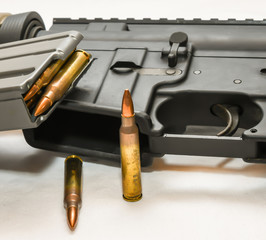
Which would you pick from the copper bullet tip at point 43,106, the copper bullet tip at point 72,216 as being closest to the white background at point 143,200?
the copper bullet tip at point 72,216

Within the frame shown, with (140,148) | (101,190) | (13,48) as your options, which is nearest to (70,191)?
(101,190)

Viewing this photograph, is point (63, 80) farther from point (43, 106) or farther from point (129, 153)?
point (129, 153)

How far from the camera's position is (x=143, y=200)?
128 centimetres

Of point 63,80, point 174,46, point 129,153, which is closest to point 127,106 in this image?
point 129,153

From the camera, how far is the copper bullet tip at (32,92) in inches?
48.9

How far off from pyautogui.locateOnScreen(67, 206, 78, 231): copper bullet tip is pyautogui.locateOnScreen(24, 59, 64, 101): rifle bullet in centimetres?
26

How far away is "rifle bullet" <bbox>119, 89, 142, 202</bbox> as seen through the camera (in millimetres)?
1203

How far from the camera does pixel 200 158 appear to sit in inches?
56.2

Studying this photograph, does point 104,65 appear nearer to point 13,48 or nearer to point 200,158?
point 13,48

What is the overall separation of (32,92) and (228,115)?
1.51ft

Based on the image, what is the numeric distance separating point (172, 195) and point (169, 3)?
1448 millimetres

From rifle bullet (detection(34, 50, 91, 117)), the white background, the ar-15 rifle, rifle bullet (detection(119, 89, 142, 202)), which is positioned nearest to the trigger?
the ar-15 rifle

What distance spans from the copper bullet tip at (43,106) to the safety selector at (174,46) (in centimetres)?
33

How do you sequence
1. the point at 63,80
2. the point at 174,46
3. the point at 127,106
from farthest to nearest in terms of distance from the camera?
the point at 174,46, the point at 63,80, the point at 127,106
